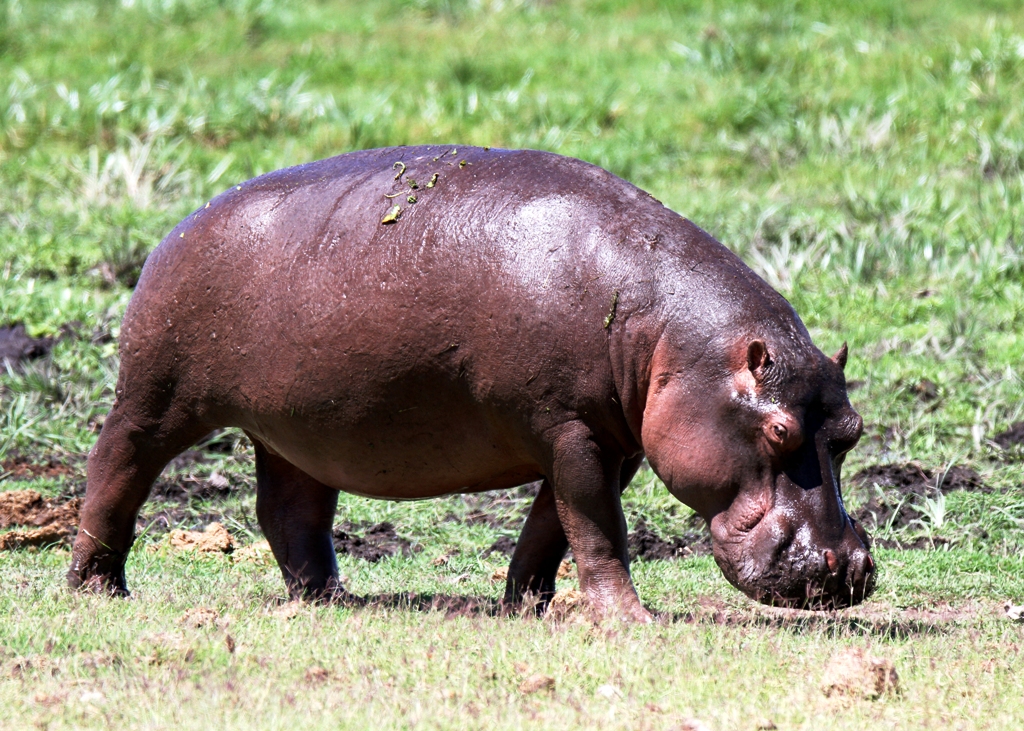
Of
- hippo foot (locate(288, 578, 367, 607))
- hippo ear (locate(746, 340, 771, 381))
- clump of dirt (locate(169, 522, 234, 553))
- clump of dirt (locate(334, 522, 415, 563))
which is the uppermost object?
hippo ear (locate(746, 340, 771, 381))

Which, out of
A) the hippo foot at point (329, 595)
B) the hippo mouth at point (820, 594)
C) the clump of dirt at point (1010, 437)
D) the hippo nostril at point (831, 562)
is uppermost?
the hippo nostril at point (831, 562)

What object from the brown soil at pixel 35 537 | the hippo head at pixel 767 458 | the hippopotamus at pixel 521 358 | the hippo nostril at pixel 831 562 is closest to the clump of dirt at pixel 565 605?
the hippopotamus at pixel 521 358

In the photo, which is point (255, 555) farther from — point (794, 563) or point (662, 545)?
point (794, 563)

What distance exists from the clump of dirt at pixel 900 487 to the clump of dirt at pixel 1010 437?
0.36m

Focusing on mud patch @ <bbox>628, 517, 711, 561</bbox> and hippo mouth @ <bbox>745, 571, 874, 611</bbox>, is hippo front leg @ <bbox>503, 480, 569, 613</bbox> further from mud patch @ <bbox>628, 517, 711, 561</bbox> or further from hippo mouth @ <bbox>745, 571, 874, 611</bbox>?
mud patch @ <bbox>628, 517, 711, 561</bbox>

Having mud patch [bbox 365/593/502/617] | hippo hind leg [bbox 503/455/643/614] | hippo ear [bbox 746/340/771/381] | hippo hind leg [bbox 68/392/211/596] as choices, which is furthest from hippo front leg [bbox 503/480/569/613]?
hippo hind leg [bbox 68/392/211/596]

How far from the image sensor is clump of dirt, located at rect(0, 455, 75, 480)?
837cm

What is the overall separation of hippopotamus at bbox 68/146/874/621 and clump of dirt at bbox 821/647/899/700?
2.31 feet

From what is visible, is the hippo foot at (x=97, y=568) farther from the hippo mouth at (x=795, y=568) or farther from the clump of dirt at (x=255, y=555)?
the hippo mouth at (x=795, y=568)

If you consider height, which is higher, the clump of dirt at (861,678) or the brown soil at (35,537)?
the clump of dirt at (861,678)

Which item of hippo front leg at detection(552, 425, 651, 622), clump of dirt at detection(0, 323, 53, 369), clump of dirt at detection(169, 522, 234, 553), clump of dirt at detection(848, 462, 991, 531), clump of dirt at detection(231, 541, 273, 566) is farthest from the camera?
clump of dirt at detection(0, 323, 53, 369)

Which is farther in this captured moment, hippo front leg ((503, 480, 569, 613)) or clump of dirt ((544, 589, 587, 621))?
hippo front leg ((503, 480, 569, 613))

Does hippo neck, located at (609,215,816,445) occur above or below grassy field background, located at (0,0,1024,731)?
above

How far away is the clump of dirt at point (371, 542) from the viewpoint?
744 centimetres
